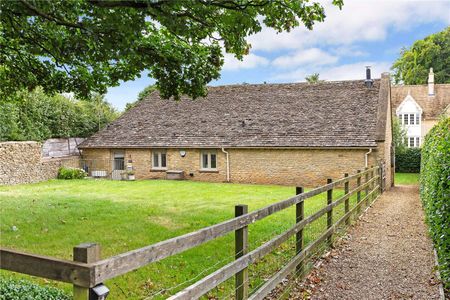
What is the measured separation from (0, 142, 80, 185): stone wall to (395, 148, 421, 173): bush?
30.1 m

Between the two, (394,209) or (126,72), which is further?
(394,209)

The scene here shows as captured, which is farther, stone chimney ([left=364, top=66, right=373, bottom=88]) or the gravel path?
stone chimney ([left=364, top=66, right=373, bottom=88])

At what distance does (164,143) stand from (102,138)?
Result: 558 cm

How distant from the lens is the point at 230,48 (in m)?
10.4

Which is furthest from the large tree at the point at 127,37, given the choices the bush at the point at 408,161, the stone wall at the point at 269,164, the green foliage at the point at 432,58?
the green foliage at the point at 432,58

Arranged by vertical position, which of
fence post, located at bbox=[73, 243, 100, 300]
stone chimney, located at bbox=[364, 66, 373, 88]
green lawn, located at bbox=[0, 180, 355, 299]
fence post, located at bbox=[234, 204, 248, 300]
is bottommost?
green lawn, located at bbox=[0, 180, 355, 299]

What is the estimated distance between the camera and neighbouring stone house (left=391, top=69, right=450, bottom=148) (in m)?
48.0

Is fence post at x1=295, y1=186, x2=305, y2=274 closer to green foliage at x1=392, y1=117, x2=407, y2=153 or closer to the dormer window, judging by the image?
green foliage at x1=392, y1=117, x2=407, y2=153

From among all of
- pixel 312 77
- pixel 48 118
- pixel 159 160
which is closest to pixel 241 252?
pixel 159 160

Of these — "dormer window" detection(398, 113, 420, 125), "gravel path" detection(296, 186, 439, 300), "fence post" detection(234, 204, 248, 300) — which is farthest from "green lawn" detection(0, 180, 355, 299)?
"dormer window" detection(398, 113, 420, 125)

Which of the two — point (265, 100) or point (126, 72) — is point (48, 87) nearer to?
point (126, 72)

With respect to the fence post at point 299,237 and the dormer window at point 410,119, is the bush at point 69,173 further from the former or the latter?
the dormer window at point 410,119

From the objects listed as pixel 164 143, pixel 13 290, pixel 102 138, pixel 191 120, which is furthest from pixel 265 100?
pixel 13 290

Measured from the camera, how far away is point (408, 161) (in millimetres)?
37656
